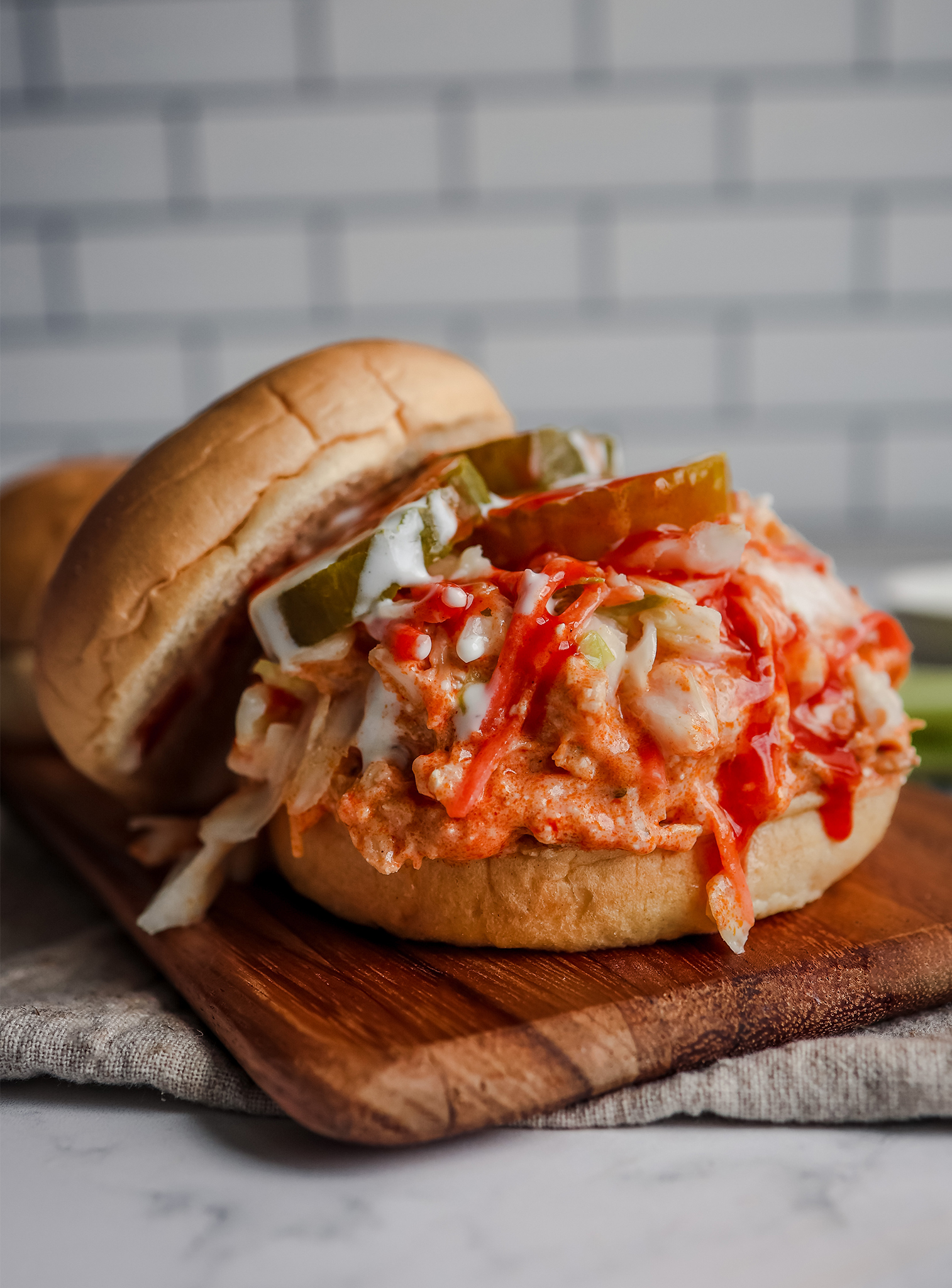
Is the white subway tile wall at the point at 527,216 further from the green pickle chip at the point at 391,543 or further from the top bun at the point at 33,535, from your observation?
the green pickle chip at the point at 391,543

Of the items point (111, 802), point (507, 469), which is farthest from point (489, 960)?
point (111, 802)

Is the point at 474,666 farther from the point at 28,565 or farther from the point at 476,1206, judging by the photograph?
the point at 28,565

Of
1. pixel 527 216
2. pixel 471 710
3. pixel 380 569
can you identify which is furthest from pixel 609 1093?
pixel 527 216

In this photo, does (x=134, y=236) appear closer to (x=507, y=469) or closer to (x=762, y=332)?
(x=762, y=332)

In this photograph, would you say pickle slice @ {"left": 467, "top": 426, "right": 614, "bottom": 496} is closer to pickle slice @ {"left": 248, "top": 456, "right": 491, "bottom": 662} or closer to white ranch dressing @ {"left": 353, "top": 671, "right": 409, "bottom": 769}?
pickle slice @ {"left": 248, "top": 456, "right": 491, "bottom": 662}

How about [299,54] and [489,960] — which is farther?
[299,54]

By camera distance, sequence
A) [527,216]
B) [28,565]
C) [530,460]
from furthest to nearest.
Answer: [527,216] → [28,565] → [530,460]

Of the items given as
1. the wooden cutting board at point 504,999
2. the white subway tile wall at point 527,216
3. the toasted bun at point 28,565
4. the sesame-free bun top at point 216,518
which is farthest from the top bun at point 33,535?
the white subway tile wall at point 527,216
